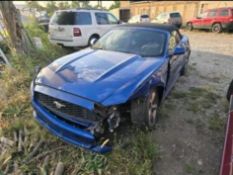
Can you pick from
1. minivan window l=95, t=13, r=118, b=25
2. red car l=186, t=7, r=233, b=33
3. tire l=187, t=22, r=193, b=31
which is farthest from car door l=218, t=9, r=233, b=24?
minivan window l=95, t=13, r=118, b=25

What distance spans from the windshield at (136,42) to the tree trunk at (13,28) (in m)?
2.64

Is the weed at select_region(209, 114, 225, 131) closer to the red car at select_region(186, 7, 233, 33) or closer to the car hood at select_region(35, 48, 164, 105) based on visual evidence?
the car hood at select_region(35, 48, 164, 105)

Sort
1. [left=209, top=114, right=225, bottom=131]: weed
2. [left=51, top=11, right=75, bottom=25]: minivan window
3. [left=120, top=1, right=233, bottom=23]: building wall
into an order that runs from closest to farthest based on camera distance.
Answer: [left=209, top=114, right=225, bottom=131]: weed < [left=51, top=11, right=75, bottom=25]: minivan window < [left=120, top=1, right=233, bottom=23]: building wall

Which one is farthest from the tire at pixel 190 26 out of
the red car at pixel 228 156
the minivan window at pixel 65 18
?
the red car at pixel 228 156

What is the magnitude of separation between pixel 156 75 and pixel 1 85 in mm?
3166

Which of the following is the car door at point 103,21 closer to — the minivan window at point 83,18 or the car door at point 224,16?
the minivan window at point 83,18

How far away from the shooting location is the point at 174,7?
27.1 meters

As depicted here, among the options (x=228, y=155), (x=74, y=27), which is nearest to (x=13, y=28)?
(x=74, y=27)

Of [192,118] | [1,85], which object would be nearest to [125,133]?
[192,118]

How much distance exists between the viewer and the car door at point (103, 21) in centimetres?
898

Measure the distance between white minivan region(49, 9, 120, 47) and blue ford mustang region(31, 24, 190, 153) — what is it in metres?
4.40

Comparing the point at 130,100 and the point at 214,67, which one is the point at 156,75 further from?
the point at 214,67

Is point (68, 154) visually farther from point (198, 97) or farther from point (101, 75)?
point (198, 97)

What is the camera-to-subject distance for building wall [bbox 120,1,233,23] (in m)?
22.5
